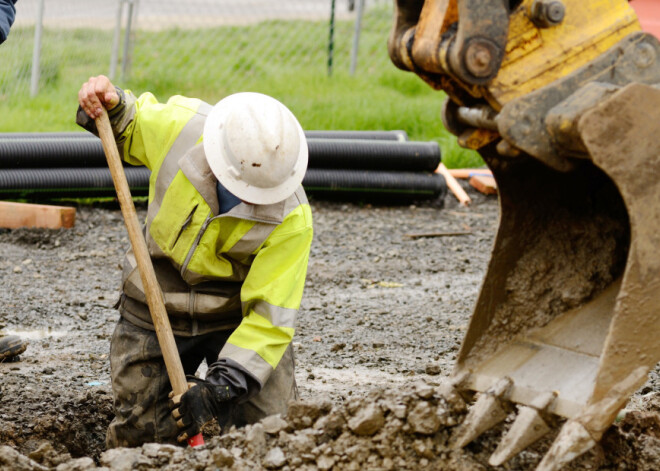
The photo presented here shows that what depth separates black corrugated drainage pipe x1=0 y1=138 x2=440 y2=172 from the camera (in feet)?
22.8

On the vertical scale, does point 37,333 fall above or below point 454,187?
below

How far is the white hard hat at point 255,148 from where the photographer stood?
3.22 meters

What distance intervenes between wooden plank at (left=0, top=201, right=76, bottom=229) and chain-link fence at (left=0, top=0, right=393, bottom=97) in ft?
10.2

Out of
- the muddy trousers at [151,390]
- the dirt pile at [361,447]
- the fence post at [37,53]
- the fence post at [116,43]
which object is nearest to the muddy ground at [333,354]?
the dirt pile at [361,447]

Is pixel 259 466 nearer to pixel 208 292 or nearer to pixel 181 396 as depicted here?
pixel 181 396

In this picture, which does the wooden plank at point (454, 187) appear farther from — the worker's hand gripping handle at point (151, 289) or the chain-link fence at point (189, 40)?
the worker's hand gripping handle at point (151, 289)

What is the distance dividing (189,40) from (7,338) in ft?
24.3

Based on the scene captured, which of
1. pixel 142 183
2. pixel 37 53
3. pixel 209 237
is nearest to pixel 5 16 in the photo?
pixel 209 237

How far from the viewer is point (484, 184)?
821 cm

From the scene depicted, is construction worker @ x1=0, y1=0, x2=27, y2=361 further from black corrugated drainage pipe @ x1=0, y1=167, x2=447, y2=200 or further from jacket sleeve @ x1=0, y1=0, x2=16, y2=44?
black corrugated drainage pipe @ x1=0, y1=167, x2=447, y2=200

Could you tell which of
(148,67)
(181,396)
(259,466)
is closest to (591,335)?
(259,466)

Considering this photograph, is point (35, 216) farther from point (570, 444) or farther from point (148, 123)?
point (570, 444)

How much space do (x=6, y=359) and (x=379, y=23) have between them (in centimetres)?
846

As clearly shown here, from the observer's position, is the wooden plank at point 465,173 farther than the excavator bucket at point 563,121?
Yes
